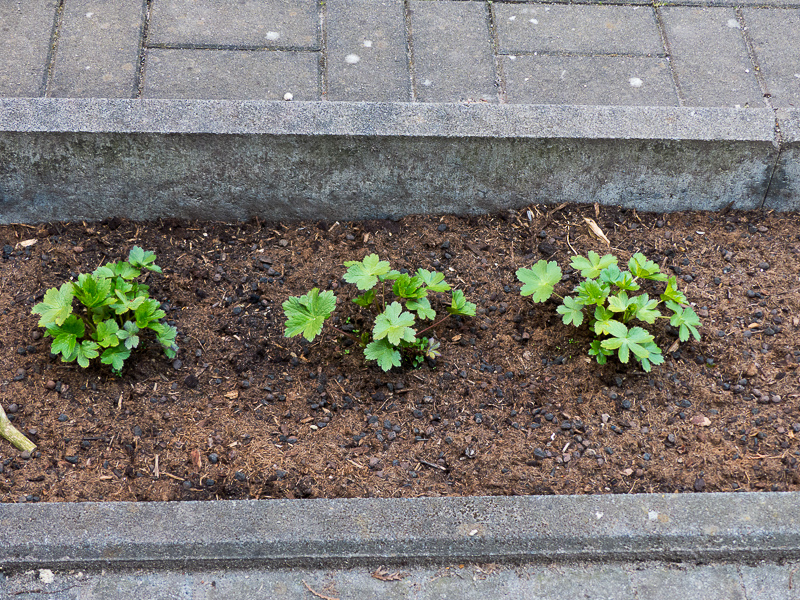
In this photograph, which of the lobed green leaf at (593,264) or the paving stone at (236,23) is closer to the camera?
the lobed green leaf at (593,264)

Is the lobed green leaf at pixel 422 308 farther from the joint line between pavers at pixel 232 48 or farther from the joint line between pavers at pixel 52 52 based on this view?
the joint line between pavers at pixel 52 52

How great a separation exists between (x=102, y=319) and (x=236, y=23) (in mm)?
1918

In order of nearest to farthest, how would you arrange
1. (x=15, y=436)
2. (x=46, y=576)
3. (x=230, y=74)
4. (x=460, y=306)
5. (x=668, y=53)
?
1. (x=46, y=576)
2. (x=15, y=436)
3. (x=460, y=306)
4. (x=230, y=74)
5. (x=668, y=53)

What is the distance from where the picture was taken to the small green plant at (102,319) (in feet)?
8.00

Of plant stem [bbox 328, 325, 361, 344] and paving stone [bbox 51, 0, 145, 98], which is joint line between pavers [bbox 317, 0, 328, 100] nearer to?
paving stone [bbox 51, 0, 145, 98]

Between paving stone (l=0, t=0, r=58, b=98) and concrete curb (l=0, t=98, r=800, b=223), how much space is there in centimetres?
74

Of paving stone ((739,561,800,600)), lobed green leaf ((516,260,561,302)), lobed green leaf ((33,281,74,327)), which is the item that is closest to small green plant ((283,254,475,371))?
lobed green leaf ((516,260,561,302))

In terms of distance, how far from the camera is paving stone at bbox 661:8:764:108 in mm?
3618

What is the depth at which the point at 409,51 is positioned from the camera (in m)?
3.76

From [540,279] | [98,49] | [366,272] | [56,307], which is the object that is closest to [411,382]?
[366,272]

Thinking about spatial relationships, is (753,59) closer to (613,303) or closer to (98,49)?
→ (613,303)

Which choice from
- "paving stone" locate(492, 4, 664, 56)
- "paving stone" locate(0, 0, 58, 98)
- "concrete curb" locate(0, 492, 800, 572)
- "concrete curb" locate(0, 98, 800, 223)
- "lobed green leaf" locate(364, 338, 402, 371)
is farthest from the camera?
"paving stone" locate(492, 4, 664, 56)

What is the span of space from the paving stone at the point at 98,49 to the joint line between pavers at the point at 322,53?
0.84 m

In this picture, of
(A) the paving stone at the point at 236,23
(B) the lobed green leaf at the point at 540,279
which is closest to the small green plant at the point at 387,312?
(B) the lobed green leaf at the point at 540,279
